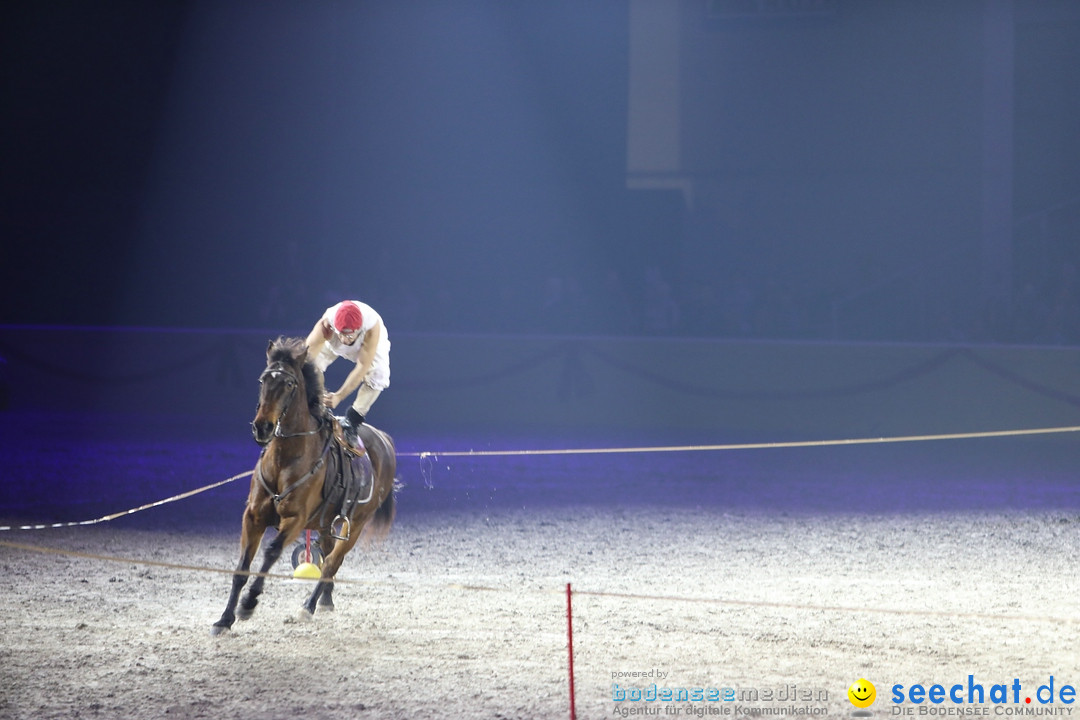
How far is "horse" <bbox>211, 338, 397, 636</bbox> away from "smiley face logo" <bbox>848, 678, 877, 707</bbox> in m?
3.05

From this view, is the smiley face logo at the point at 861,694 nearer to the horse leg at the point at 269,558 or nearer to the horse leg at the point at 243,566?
the horse leg at the point at 269,558

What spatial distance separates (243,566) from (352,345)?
158 cm

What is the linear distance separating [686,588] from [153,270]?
15461 mm

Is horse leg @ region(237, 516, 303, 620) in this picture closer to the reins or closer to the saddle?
the reins

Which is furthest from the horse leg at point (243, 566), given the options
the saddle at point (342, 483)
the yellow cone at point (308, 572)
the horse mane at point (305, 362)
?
the horse mane at point (305, 362)

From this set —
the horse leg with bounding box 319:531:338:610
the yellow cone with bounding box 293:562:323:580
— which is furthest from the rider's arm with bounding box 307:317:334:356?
the yellow cone with bounding box 293:562:323:580

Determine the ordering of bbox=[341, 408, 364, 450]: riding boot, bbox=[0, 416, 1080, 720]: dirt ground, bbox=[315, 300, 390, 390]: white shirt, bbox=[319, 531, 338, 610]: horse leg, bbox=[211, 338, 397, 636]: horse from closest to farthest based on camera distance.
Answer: bbox=[0, 416, 1080, 720]: dirt ground → bbox=[211, 338, 397, 636]: horse → bbox=[315, 300, 390, 390]: white shirt → bbox=[319, 531, 338, 610]: horse leg → bbox=[341, 408, 364, 450]: riding boot

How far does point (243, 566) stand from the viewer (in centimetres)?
673

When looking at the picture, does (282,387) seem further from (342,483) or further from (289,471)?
(342,483)

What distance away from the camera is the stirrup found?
7387mm

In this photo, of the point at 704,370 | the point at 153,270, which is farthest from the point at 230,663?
the point at 153,270

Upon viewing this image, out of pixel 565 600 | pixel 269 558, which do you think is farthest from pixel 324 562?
pixel 565 600

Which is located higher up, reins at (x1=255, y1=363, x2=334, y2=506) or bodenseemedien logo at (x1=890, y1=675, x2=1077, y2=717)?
reins at (x1=255, y1=363, x2=334, y2=506)

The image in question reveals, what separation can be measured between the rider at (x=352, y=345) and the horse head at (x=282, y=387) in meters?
0.15
